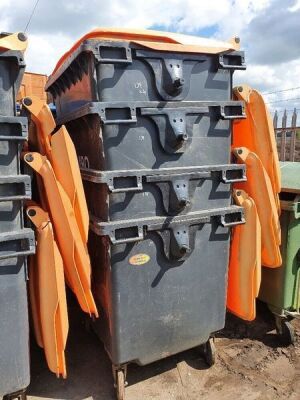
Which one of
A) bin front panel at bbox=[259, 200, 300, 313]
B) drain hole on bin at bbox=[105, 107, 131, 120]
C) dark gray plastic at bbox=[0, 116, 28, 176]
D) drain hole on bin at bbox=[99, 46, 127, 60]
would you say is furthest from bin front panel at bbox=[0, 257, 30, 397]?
bin front panel at bbox=[259, 200, 300, 313]

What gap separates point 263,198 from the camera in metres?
2.52

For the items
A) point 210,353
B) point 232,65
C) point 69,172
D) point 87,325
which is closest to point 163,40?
point 232,65

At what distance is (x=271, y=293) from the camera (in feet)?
9.59

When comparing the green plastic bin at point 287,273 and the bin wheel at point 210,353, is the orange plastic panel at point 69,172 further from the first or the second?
the green plastic bin at point 287,273

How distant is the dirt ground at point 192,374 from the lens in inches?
94.7

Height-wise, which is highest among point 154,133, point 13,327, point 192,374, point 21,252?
point 154,133

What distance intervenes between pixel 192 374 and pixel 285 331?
817 millimetres

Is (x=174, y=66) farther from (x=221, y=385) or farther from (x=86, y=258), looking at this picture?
(x=221, y=385)

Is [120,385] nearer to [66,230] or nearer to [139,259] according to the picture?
[139,259]

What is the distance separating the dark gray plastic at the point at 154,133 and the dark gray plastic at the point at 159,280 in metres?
0.35

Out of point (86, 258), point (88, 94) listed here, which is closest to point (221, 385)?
point (86, 258)

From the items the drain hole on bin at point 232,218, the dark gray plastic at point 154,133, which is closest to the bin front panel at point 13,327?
the dark gray plastic at point 154,133

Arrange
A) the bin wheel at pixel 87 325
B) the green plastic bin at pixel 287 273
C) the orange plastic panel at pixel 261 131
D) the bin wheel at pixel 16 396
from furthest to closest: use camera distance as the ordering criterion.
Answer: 1. the bin wheel at pixel 87 325
2. the green plastic bin at pixel 287 273
3. the orange plastic panel at pixel 261 131
4. the bin wheel at pixel 16 396

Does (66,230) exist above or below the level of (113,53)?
below
